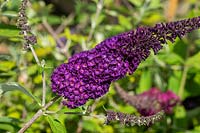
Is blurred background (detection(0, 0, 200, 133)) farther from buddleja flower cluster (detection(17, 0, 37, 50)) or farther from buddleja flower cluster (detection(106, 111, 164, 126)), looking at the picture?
buddleja flower cluster (detection(106, 111, 164, 126))

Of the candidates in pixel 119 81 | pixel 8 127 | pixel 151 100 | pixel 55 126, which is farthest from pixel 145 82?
pixel 55 126

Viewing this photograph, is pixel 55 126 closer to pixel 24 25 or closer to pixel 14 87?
pixel 14 87

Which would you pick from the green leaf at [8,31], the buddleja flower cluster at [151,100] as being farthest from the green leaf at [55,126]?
the buddleja flower cluster at [151,100]

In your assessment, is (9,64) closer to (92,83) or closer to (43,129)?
(43,129)

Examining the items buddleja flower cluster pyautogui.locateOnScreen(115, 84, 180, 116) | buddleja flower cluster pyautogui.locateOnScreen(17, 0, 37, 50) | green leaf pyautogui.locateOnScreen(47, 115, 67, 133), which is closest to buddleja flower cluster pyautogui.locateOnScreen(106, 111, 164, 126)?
green leaf pyautogui.locateOnScreen(47, 115, 67, 133)

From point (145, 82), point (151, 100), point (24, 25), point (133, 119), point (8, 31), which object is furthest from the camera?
point (145, 82)
